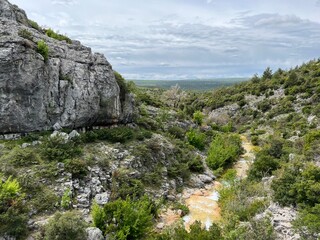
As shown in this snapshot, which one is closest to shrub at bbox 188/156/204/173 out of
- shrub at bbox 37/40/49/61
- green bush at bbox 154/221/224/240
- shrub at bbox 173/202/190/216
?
shrub at bbox 173/202/190/216

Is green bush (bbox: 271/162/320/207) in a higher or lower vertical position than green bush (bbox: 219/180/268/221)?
higher

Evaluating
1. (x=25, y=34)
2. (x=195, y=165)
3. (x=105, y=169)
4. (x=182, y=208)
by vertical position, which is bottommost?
(x=182, y=208)

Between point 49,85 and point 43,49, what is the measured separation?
2.74 m

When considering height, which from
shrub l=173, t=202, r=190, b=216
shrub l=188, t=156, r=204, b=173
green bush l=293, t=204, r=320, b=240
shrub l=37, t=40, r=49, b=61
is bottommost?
shrub l=173, t=202, r=190, b=216

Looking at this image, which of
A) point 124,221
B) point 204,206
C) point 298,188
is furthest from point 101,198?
point 298,188

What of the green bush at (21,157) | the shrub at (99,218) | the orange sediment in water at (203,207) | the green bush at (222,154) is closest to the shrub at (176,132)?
the green bush at (222,154)

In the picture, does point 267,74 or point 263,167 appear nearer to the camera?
point 263,167

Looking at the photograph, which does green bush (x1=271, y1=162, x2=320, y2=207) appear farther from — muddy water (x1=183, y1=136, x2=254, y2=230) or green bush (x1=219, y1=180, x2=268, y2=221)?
muddy water (x1=183, y1=136, x2=254, y2=230)

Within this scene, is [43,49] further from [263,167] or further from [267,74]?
[267,74]

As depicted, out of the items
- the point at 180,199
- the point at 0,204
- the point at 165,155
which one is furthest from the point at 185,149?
the point at 0,204

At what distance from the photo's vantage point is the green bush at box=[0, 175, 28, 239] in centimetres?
1198

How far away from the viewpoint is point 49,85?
66.0 ft

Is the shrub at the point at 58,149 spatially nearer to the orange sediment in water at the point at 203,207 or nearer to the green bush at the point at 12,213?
the green bush at the point at 12,213

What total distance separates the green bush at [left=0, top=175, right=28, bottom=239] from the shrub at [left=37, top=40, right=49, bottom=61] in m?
10.9
